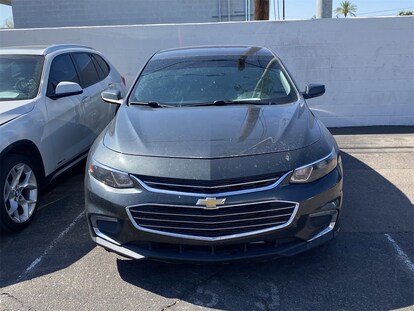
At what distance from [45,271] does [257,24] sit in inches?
244

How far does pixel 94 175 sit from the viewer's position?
3.20 meters

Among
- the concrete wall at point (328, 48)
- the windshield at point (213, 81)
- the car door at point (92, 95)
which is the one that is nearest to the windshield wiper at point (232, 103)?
the windshield at point (213, 81)

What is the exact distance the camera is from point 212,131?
333 cm

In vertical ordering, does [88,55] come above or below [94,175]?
above

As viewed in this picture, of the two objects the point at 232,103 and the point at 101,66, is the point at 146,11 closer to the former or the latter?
the point at 101,66

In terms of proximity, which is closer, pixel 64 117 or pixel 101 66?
pixel 64 117

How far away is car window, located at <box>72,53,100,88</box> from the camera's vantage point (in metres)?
5.64

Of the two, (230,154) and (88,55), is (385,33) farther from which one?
(230,154)

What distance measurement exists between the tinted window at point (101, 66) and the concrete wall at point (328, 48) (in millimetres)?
2019

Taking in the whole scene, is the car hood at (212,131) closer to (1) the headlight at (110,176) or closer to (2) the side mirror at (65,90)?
(1) the headlight at (110,176)

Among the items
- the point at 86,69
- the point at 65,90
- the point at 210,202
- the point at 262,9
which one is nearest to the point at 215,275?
the point at 210,202

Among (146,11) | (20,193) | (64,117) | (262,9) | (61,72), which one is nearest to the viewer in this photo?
(20,193)

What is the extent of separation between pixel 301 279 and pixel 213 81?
2156mm

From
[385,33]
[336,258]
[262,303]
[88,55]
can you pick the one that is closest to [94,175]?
[262,303]
